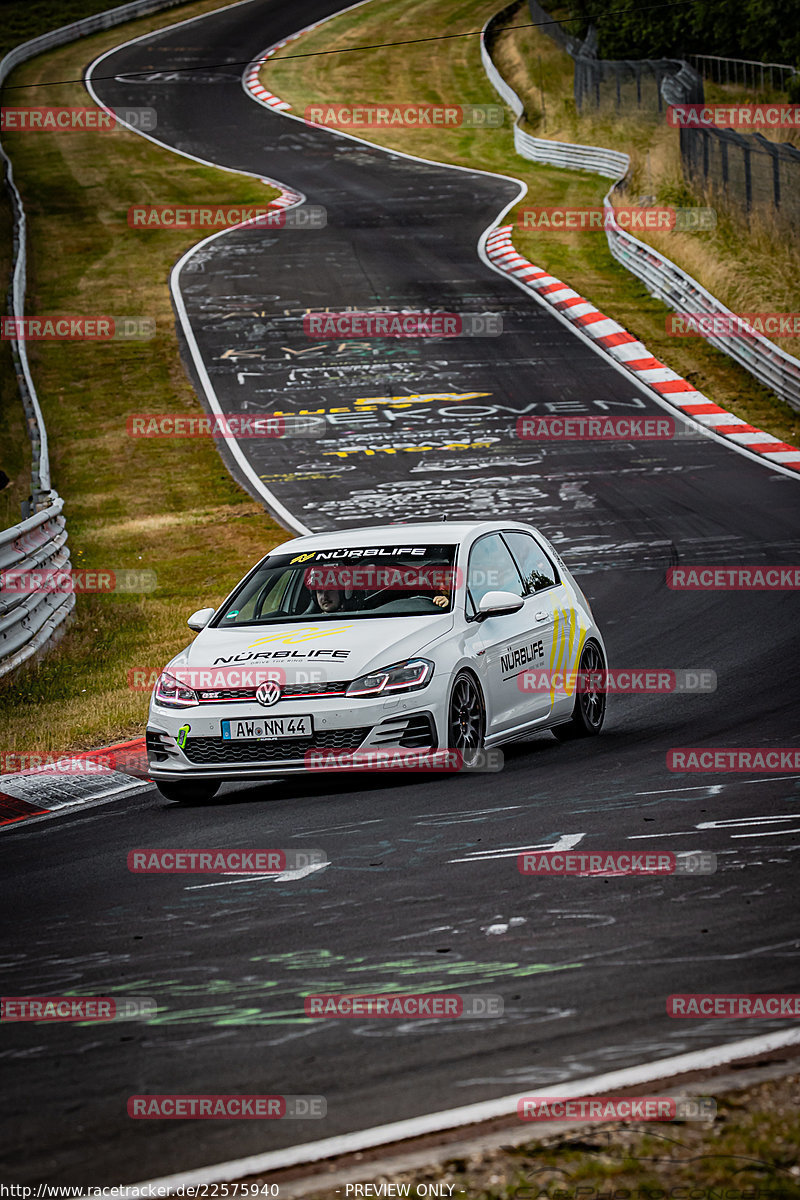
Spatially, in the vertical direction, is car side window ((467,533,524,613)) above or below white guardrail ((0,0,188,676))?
above

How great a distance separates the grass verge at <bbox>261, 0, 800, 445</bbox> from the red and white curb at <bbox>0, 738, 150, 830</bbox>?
1542cm

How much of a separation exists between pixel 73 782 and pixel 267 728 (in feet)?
6.04

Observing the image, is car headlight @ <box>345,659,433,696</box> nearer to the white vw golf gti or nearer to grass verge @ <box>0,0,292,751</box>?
the white vw golf gti

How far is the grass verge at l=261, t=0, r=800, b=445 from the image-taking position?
27.8m

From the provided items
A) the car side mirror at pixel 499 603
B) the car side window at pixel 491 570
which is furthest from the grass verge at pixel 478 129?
the car side mirror at pixel 499 603

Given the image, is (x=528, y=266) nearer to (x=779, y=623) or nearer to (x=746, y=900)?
(x=779, y=623)

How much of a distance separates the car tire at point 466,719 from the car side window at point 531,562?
1.40m

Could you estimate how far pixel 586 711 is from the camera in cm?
1086

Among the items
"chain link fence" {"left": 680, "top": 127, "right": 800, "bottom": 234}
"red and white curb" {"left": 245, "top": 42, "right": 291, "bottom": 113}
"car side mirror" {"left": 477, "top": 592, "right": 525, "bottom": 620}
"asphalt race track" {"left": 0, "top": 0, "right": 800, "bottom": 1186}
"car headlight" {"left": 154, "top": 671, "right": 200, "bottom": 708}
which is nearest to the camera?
"asphalt race track" {"left": 0, "top": 0, "right": 800, "bottom": 1186}

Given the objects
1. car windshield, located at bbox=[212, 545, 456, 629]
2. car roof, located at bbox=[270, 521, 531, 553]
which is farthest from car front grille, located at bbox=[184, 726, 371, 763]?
car roof, located at bbox=[270, 521, 531, 553]

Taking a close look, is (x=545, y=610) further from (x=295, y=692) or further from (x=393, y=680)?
(x=295, y=692)

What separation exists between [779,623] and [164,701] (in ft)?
21.4

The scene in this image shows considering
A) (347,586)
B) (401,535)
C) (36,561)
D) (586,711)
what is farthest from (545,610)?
(36,561)

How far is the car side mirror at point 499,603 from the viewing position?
9.65 m
